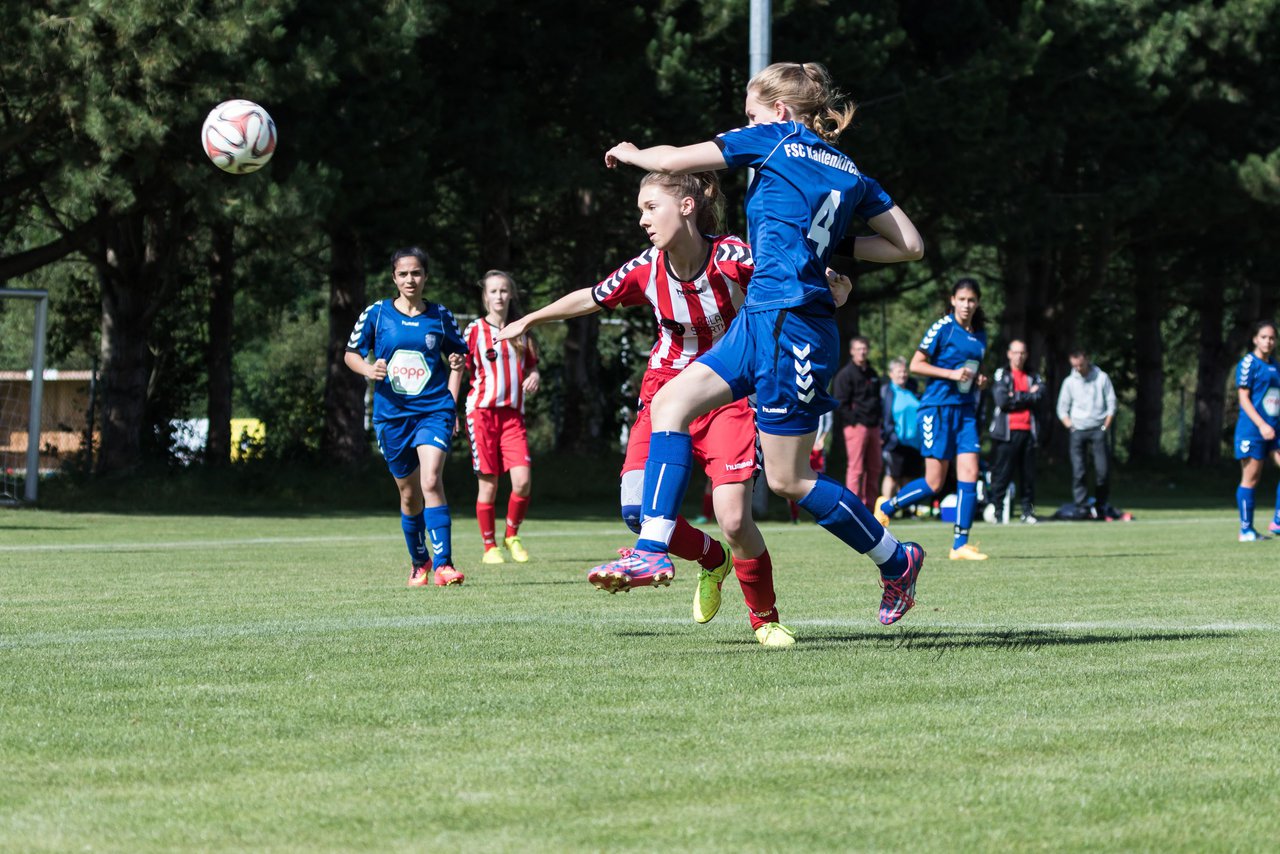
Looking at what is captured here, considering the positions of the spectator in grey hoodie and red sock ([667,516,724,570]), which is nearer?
A: red sock ([667,516,724,570])

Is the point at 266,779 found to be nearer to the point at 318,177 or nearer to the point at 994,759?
the point at 994,759

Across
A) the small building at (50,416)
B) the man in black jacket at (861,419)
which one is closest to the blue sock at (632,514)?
the man in black jacket at (861,419)

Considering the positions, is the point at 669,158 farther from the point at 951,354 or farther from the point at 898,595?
the point at 951,354

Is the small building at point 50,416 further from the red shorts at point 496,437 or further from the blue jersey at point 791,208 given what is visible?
the blue jersey at point 791,208

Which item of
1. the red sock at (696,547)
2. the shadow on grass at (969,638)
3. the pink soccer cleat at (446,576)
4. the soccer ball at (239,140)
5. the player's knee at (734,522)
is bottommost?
the pink soccer cleat at (446,576)

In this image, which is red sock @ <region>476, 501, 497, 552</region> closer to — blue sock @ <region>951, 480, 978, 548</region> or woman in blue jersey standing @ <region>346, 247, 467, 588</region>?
woman in blue jersey standing @ <region>346, 247, 467, 588</region>

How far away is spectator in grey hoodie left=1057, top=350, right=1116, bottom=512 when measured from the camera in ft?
73.7

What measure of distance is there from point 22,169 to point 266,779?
71.7 feet

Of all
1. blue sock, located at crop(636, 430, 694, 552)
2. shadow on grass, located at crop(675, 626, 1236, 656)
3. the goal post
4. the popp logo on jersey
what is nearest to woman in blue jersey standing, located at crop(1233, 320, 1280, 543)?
the popp logo on jersey

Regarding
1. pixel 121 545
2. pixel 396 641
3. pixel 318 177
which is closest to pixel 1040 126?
pixel 318 177

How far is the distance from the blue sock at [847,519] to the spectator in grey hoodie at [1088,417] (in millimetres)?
16051

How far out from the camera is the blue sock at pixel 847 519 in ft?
22.2

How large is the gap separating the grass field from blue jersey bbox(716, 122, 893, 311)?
1321mm

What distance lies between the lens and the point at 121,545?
15.1 m
